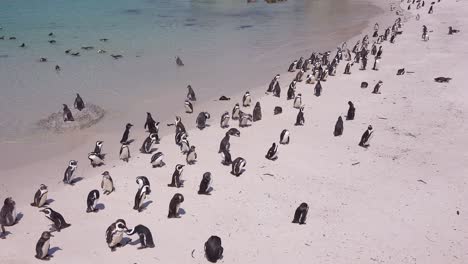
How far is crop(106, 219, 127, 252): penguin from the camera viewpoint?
999 cm

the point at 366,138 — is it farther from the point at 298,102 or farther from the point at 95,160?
the point at 95,160

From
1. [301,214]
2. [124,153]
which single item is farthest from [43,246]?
[301,214]

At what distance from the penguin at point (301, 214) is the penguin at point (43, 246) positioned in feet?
18.0

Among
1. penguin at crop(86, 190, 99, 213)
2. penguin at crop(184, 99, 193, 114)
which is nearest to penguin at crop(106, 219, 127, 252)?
penguin at crop(86, 190, 99, 213)

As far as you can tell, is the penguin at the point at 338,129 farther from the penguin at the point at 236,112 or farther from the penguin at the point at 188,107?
the penguin at the point at 188,107

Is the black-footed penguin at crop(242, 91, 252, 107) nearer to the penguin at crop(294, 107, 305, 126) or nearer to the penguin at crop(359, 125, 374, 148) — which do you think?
the penguin at crop(294, 107, 305, 126)

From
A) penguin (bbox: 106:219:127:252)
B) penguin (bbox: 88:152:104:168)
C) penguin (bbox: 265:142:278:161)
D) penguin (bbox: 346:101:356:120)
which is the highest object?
penguin (bbox: 346:101:356:120)

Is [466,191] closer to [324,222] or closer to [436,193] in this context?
[436,193]

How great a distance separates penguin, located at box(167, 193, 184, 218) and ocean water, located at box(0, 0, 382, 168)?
7.89 metres

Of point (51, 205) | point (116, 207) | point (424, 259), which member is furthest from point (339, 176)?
point (51, 205)

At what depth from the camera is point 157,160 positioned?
13.9m

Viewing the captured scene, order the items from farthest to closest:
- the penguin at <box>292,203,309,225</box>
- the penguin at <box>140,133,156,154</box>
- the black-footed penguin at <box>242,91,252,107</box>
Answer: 1. the black-footed penguin at <box>242,91,252,107</box>
2. the penguin at <box>140,133,156,154</box>
3. the penguin at <box>292,203,309,225</box>

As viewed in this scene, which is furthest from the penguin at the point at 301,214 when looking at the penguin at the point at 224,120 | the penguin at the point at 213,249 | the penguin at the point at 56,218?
the penguin at the point at 224,120

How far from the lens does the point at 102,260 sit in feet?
32.2
